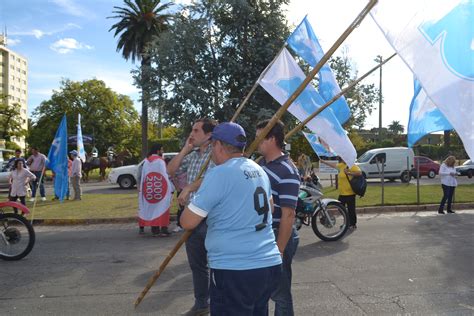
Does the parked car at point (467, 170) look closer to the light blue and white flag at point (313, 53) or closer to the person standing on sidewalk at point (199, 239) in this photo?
the light blue and white flag at point (313, 53)

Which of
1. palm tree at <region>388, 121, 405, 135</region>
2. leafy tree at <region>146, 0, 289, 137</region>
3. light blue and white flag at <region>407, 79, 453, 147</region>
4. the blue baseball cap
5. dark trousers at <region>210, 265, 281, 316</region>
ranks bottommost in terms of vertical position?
dark trousers at <region>210, 265, 281, 316</region>

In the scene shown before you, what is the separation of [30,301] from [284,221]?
3460mm

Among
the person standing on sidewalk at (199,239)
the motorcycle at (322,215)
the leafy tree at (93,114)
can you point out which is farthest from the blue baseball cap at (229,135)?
the leafy tree at (93,114)

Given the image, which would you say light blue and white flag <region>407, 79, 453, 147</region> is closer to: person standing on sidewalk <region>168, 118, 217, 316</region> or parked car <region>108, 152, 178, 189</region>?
person standing on sidewalk <region>168, 118, 217, 316</region>

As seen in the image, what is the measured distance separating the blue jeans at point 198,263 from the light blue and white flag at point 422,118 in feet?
8.08

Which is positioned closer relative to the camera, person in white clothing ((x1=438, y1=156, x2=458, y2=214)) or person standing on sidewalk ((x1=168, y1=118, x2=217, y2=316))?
person standing on sidewalk ((x1=168, y1=118, x2=217, y2=316))

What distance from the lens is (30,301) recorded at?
5184 millimetres

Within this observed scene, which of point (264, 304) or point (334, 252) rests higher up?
point (264, 304)

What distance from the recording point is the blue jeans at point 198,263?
4469mm

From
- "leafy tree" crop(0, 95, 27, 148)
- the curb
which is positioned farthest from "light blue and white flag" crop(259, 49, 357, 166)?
"leafy tree" crop(0, 95, 27, 148)

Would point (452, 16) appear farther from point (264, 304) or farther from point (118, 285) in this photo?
point (118, 285)

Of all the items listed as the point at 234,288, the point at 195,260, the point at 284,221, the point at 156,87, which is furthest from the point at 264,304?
the point at 156,87

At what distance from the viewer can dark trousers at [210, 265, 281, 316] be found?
2.73 metres

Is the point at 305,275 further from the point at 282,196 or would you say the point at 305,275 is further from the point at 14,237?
the point at 14,237
